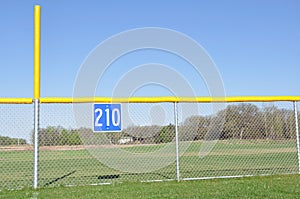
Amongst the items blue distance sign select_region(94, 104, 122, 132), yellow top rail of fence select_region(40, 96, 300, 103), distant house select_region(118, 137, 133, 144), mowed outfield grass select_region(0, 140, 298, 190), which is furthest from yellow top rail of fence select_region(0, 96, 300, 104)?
mowed outfield grass select_region(0, 140, 298, 190)

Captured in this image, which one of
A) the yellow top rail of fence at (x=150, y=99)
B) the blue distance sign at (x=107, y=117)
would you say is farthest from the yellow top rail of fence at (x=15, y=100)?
the blue distance sign at (x=107, y=117)

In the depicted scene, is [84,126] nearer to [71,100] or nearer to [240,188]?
[71,100]

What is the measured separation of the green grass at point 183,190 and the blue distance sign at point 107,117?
1.10m

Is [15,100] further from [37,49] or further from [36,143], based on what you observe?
[37,49]

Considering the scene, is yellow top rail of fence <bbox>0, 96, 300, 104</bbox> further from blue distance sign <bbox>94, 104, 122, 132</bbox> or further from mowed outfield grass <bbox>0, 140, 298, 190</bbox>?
mowed outfield grass <bbox>0, 140, 298, 190</bbox>

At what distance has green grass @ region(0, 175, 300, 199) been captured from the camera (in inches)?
219

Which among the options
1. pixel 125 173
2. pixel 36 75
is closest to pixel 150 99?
pixel 36 75

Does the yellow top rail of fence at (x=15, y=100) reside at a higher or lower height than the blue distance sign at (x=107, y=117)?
higher

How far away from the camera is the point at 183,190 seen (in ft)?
19.9

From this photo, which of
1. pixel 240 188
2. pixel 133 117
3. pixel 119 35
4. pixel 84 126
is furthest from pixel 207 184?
pixel 119 35

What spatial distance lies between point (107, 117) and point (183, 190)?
2.09 meters

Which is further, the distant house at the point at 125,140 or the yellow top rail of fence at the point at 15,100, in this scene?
the distant house at the point at 125,140

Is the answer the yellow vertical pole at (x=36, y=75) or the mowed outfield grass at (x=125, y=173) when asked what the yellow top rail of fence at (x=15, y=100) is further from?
the mowed outfield grass at (x=125, y=173)

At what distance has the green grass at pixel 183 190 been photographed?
557 cm
